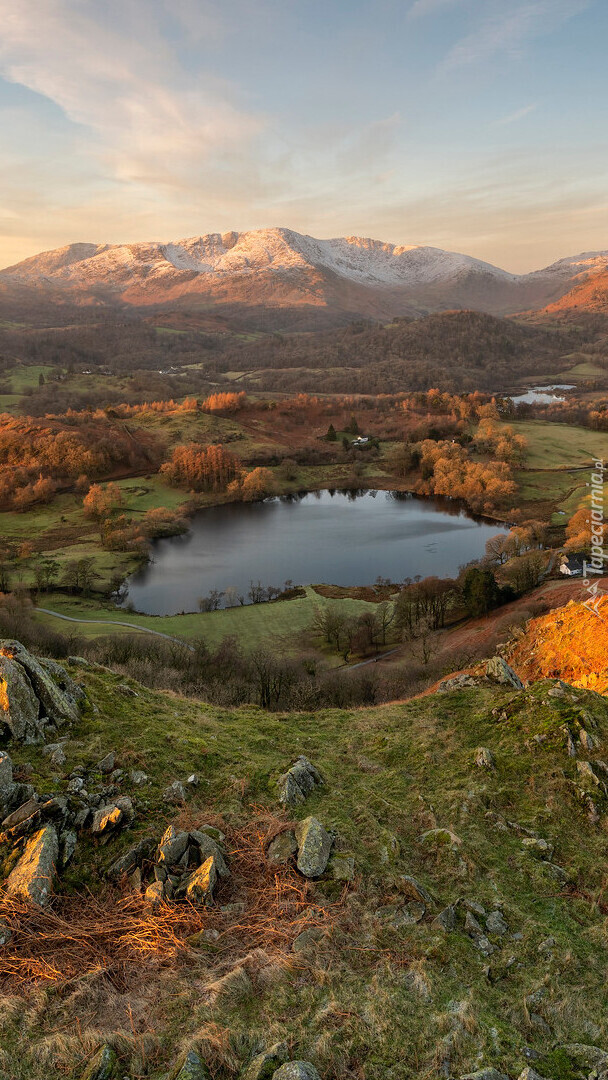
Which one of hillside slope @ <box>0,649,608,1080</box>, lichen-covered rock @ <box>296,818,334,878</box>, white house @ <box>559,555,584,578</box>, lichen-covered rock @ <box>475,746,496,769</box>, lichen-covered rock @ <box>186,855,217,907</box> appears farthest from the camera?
white house @ <box>559,555,584,578</box>

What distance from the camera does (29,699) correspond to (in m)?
9.50

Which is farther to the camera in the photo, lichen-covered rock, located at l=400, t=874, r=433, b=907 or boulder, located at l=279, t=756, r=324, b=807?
boulder, located at l=279, t=756, r=324, b=807

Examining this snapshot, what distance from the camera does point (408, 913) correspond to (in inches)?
266

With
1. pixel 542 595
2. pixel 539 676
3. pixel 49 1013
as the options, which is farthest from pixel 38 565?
pixel 49 1013

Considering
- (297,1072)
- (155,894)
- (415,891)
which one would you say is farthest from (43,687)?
(297,1072)

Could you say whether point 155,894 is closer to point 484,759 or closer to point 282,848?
point 282,848

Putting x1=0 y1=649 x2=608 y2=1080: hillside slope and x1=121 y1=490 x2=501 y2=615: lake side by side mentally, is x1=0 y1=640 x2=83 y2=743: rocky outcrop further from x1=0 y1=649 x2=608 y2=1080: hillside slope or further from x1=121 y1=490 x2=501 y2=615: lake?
x1=121 y1=490 x2=501 y2=615: lake

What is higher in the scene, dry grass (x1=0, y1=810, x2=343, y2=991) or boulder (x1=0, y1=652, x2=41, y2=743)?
boulder (x1=0, y1=652, x2=41, y2=743)

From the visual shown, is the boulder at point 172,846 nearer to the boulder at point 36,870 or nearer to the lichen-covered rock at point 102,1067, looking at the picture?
the boulder at point 36,870

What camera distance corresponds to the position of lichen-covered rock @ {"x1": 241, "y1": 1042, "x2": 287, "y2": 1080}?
4699mm

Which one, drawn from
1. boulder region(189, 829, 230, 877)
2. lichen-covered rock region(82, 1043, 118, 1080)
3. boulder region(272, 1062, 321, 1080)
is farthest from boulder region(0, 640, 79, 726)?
boulder region(272, 1062, 321, 1080)

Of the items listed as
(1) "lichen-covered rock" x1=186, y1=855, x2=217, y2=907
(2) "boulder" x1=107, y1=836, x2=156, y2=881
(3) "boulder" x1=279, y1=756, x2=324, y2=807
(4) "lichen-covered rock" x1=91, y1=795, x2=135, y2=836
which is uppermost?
(4) "lichen-covered rock" x1=91, y1=795, x2=135, y2=836

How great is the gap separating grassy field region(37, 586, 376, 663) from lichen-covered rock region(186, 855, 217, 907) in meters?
42.5

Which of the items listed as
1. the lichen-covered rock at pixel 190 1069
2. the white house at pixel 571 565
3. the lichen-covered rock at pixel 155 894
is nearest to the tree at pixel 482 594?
the white house at pixel 571 565
